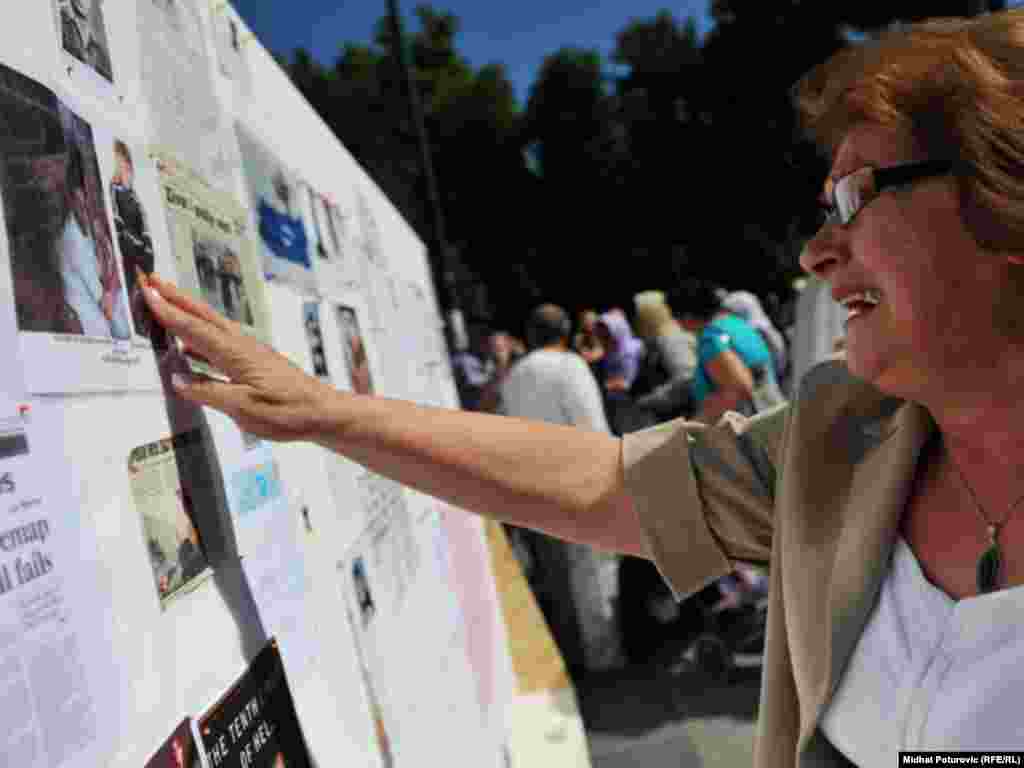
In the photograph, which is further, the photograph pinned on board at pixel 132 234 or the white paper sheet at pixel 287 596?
the white paper sheet at pixel 287 596

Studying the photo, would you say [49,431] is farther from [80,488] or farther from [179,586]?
[179,586]

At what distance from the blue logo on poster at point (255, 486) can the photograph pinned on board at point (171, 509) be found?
0.29 feet

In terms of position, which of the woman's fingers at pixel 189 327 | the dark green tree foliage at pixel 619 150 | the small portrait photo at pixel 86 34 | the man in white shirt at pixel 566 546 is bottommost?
the man in white shirt at pixel 566 546

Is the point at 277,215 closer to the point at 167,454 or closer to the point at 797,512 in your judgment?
the point at 167,454

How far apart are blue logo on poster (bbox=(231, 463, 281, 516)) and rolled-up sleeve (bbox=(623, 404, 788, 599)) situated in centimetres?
54

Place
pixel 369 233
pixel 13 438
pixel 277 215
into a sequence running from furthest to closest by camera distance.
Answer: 1. pixel 369 233
2. pixel 277 215
3. pixel 13 438

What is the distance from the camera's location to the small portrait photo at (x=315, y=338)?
176cm

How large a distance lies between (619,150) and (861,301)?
3310cm

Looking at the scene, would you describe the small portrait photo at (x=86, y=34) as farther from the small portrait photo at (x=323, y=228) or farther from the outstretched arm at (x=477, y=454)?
the small portrait photo at (x=323, y=228)

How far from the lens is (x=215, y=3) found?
5.10 ft

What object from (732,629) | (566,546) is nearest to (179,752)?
(566,546)

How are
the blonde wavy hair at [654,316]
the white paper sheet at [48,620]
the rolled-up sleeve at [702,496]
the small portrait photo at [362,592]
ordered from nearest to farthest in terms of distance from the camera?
the white paper sheet at [48,620] → the rolled-up sleeve at [702,496] → the small portrait photo at [362,592] → the blonde wavy hair at [654,316]

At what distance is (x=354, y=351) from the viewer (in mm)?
2117

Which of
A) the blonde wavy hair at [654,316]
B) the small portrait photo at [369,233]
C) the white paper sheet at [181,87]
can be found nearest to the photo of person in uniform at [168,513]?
the white paper sheet at [181,87]
